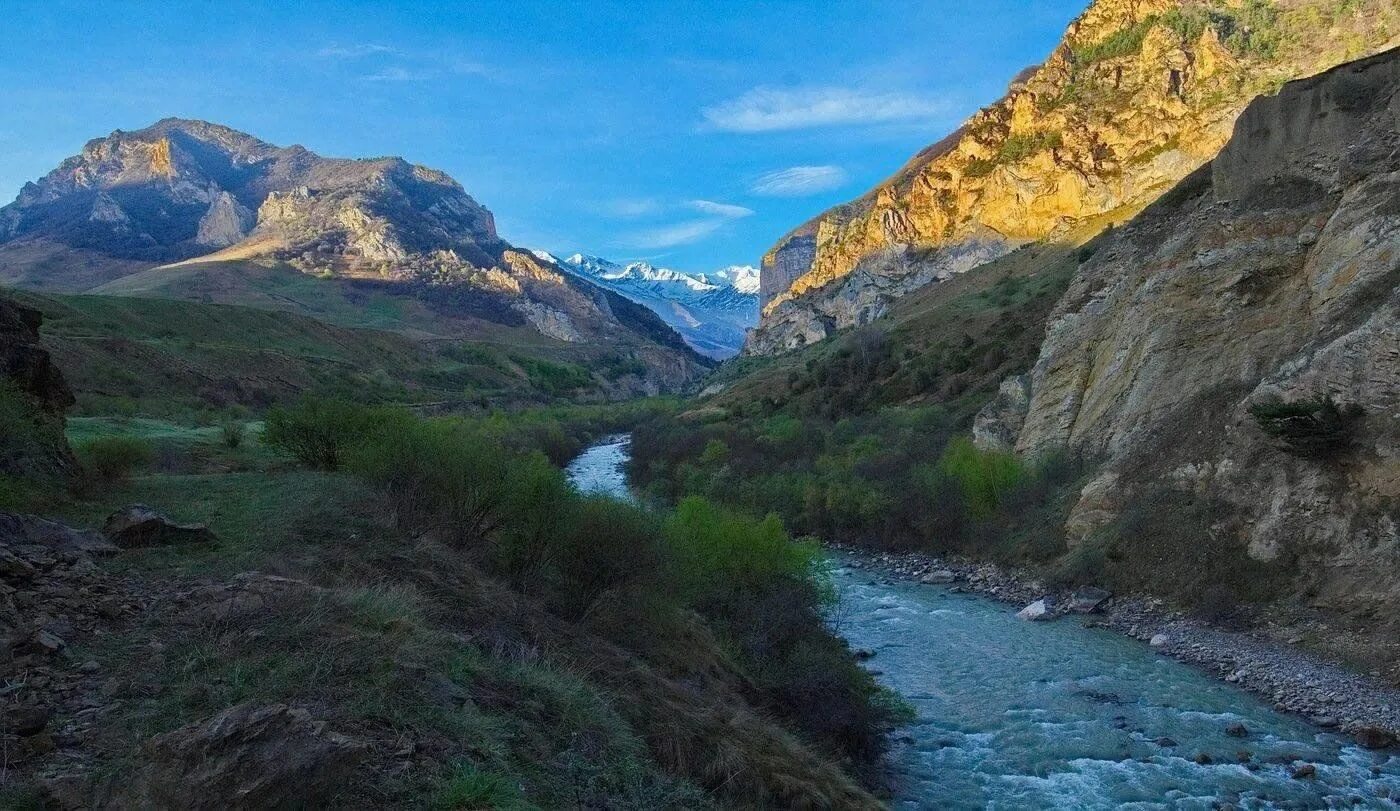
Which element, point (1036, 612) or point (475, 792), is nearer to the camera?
point (475, 792)

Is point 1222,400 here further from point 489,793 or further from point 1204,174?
point 489,793

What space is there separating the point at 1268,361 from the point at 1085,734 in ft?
42.5

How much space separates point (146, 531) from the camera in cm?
1055

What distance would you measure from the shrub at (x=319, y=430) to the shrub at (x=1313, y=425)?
2158 centimetres

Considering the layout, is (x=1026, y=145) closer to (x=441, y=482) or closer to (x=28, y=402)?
(x=441, y=482)

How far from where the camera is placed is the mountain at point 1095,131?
7431cm

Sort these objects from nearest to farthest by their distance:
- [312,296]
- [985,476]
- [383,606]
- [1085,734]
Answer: [383,606] → [1085,734] → [985,476] → [312,296]

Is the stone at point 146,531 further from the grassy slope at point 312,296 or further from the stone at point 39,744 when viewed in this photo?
the grassy slope at point 312,296

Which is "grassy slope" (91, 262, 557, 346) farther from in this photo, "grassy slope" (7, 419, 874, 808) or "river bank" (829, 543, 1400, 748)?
"grassy slope" (7, 419, 874, 808)

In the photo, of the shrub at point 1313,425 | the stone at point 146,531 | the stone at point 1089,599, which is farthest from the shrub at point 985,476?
the stone at point 146,531

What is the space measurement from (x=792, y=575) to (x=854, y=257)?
413ft

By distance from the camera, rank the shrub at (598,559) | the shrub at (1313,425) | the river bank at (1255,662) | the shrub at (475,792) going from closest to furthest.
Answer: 1. the shrub at (475,792)
2. the river bank at (1255,662)
3. the shrub at (598,559)
4. the shrub at (1313,425)

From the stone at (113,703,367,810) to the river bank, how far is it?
15.0 meters

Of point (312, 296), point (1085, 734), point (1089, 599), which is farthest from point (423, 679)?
point (312, 296)
